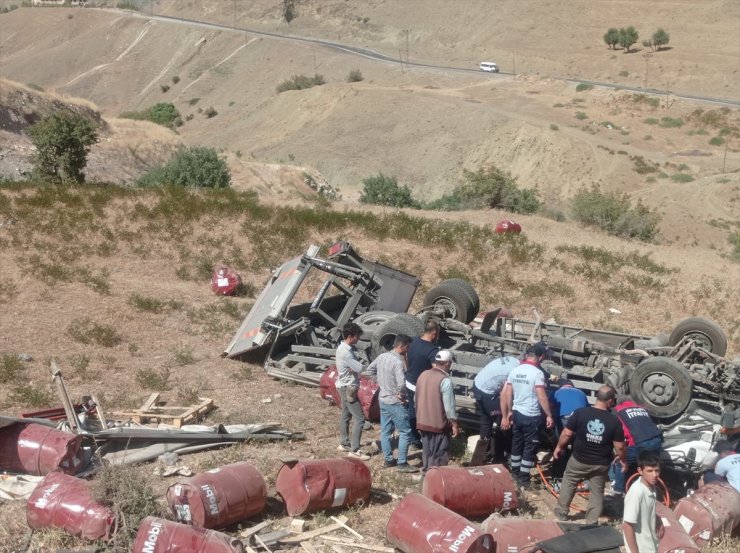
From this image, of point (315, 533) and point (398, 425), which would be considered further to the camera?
point (398, 425)

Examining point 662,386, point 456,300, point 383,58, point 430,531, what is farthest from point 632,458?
point 383,58

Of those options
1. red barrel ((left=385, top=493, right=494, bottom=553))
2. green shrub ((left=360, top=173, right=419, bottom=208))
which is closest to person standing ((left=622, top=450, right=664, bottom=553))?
red barrel ((left=385, top=493, right=494, bottom=553))

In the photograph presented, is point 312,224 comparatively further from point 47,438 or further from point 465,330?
point 47,438

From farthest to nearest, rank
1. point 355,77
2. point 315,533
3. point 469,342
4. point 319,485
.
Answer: point 355,77 → point 469,342 → point 319,485 → point 315,533

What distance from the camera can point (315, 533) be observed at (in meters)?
8.12

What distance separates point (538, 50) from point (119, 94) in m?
44.7

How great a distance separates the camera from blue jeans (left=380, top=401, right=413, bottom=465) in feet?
31.6

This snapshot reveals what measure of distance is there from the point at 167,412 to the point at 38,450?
8.21ft

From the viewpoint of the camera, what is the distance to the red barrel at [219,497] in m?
7.73

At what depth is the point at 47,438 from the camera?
29.2 feet

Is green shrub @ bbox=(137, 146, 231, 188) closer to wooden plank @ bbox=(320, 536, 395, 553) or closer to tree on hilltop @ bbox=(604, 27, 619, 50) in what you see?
wooden plank @ bbox=(320, 536, 395, 553)

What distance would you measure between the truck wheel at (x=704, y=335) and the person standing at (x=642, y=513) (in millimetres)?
6287

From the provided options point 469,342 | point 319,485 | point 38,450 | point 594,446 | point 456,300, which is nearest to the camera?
point 594,446

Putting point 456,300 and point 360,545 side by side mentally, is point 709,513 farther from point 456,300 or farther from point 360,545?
point 456,300
